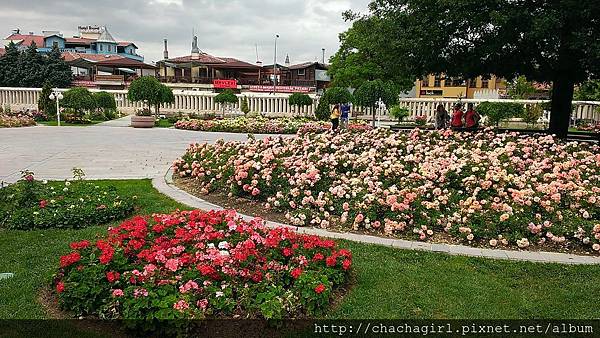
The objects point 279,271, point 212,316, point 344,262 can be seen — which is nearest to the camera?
point 212,316

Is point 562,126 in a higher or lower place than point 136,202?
higher

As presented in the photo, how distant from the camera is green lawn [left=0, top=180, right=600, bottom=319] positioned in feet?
11.6

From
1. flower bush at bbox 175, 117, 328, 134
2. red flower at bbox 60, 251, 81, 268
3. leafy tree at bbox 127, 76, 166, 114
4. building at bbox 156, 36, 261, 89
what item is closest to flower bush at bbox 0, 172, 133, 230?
red flower at bbox 60, 251, 81, 268

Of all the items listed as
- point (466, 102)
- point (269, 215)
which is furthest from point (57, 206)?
point (466, 102)

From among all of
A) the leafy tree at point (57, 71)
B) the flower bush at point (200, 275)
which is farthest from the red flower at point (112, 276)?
the leafy tree at point (57, 71)

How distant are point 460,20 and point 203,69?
3790cm

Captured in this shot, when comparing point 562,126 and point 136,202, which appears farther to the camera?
point 562,126

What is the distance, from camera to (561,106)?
11414 mm

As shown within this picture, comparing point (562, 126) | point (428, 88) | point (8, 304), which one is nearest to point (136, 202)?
point (8, 304)

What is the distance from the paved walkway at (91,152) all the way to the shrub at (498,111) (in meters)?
11.5

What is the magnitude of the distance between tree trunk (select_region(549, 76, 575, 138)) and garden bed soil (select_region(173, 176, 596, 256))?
289 inches

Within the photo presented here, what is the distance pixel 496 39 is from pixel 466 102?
1629 cm

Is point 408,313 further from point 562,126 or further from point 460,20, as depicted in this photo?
point 562,126

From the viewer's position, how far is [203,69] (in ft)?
148
